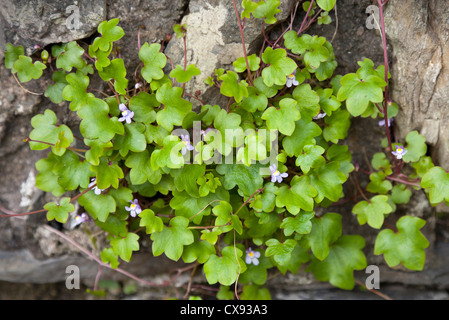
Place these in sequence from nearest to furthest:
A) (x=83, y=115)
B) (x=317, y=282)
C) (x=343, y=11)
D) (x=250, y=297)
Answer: (x=83, y=115) → (x=343, y=11) → (x=250, y=297) → (x=317, y=282)

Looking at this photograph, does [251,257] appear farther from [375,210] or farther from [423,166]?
[423,166]

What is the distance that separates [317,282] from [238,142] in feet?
4.41

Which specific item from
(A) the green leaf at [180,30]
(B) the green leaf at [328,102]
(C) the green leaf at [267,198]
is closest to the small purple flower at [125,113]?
(A) the green leaf at [180,30]

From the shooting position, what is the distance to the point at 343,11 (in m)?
2.19

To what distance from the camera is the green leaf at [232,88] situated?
72.7 inches

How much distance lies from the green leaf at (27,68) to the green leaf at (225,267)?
1.29 meters

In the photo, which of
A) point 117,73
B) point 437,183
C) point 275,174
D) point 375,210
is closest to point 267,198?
point 275,174

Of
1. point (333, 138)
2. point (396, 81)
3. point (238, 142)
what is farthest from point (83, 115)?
point (396, 81)

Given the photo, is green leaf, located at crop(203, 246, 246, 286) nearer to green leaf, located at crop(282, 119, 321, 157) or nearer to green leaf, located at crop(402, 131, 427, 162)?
green leaf, located at crop(282, 119, 321, 157)

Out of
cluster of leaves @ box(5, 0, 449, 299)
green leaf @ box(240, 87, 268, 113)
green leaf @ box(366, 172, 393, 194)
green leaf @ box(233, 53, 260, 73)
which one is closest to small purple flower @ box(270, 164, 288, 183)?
cluster of leaves @ box(5, 0, 449, 299)

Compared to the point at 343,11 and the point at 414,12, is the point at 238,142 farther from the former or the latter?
the point at 414,12

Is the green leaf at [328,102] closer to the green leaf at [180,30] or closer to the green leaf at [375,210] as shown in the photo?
the green leaf at [375,210]

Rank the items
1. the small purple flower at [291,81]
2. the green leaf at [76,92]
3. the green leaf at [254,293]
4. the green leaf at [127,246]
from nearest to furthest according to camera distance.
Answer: the green leaf at [76,92], the small purple flower at [291,81], the green leaf at [127,246], the green leaf at [254,293]

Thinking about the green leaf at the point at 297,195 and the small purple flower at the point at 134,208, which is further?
the small purple flower at the point at 134,208
